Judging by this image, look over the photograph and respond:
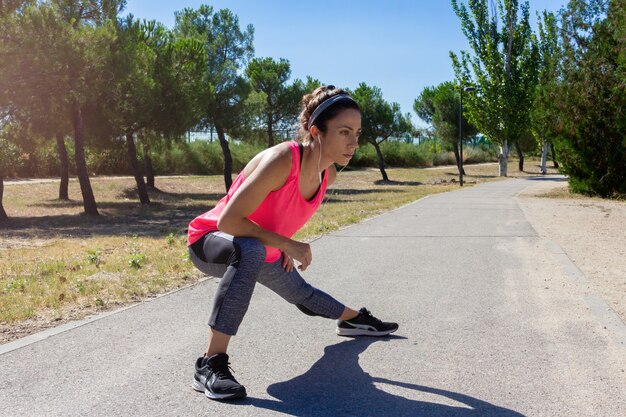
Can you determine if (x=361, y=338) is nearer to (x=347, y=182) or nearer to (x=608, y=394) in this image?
(x=608, y=394)

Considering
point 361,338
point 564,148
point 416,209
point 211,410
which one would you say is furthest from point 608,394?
point 564,148

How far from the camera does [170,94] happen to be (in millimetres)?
25297

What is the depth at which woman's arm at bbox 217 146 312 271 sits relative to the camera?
10.2 ft

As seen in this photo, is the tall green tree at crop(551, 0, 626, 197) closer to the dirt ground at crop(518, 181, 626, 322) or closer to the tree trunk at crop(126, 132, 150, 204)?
the dirt ground at crop(518, 181, 626, 322)

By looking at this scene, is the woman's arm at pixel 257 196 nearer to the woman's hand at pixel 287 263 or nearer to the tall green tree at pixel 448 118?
the woman's hand at pixel 287 263

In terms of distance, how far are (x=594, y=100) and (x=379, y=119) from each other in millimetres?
26345

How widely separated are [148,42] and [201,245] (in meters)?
24.1

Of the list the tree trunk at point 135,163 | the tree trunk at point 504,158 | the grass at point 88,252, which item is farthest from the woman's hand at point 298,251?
the tree trunk at point 504,158

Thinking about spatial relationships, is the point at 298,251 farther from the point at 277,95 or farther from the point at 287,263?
the point at 277,95

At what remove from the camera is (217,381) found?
3.15m

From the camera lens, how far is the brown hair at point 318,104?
326 cm

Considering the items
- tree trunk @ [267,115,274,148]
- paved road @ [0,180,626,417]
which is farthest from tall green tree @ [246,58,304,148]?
paved road @ [0,180,626,417]

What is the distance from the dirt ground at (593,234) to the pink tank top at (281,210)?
117 inches

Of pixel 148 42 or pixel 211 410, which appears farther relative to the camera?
pixel 148 42
